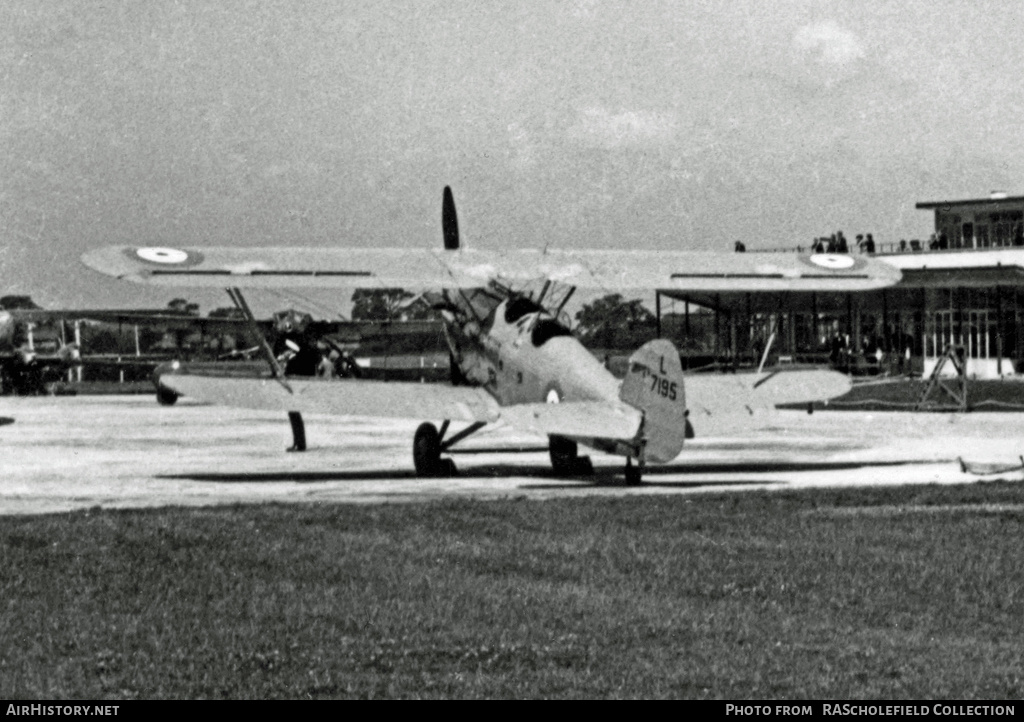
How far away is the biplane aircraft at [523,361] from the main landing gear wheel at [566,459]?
2cm

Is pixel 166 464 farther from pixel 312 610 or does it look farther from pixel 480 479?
pixel 312 610

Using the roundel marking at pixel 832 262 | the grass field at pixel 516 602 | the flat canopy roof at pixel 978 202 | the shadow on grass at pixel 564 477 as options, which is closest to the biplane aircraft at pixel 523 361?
the roundel marking at pixel 832 262

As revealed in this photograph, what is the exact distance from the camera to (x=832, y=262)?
2509cm

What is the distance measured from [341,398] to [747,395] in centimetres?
502

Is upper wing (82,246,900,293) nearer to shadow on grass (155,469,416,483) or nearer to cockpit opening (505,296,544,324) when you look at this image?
cockpit opening (505,296,544,324)

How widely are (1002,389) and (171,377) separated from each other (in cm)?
2652

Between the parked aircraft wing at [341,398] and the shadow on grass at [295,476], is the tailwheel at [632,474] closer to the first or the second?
the parked aircraft wing at [341,398]

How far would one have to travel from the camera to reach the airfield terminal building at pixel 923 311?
54344 millimetres

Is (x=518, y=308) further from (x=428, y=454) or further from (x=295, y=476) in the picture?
(x=295, y=476)

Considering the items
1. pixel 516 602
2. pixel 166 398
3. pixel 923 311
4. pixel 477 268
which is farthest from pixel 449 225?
pixel 923 311

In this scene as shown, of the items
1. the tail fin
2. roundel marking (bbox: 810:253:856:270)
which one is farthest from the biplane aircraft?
roundel marking (bbox: 810:253:856:270)

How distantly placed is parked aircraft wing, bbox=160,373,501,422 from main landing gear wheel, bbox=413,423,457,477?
81 cm

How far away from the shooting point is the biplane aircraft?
19172 mm
